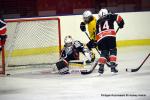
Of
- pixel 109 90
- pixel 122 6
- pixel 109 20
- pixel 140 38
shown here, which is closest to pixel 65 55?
pixel 109 20

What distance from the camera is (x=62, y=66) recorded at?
6691mm

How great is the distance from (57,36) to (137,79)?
2059mm

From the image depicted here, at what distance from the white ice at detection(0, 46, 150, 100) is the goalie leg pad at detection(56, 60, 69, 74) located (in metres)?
0.10

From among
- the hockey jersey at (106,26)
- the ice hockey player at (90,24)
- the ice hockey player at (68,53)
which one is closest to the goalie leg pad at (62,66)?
the ice hockey player at (68,53)

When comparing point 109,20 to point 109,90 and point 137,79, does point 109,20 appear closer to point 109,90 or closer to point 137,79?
point 137,79

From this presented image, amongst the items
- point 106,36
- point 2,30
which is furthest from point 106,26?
point 2,30

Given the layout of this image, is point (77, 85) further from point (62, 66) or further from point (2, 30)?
point (2, 30)

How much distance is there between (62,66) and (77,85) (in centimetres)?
90

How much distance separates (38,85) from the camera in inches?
235

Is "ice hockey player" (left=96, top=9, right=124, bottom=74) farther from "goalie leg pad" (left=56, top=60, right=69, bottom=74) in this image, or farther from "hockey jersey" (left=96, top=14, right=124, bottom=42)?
"goalie leg pad" (left=56, top=60, right=69, bottom=74)

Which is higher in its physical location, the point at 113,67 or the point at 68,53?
the point at 68,53

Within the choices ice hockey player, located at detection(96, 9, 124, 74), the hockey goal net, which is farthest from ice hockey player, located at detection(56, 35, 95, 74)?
the hockey goal net

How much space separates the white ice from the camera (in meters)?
5.12

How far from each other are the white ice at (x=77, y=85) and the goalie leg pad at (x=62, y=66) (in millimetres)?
99
